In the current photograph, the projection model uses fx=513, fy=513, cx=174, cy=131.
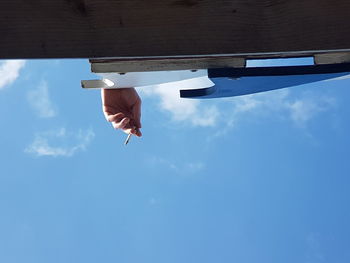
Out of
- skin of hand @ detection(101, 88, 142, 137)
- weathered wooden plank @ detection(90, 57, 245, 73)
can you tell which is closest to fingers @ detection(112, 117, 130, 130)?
skin of hand @ detection(101, 88, 142, 137)

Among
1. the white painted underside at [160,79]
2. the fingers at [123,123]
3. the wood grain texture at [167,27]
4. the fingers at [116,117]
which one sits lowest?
the fingers at [123,123]

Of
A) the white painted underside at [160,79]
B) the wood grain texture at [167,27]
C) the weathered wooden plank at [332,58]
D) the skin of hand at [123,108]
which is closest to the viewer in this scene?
the wood grain texture at [167,27]

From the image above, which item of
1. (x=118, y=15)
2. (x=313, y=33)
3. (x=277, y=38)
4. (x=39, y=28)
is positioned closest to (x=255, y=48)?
(x=277, y=38)

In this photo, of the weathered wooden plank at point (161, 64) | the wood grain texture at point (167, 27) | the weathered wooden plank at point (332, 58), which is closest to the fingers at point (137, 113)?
the weathered wooden plank at point (161, 64)

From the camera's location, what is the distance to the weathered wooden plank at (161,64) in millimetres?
2076

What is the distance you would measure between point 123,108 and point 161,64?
1.17 metres

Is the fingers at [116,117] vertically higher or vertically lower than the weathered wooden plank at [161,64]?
lower

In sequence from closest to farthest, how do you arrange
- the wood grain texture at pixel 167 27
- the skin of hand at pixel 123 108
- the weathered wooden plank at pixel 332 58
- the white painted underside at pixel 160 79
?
the wood grain texture at pixel 167 27, the weathered wooden plank at pixel 332 58, the white painted underside at pixel 160 79, the skin of hand at pixel 123 108

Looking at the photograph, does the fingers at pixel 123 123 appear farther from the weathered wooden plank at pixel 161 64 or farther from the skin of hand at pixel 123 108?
the weathered wooden plank at pixel 161 64

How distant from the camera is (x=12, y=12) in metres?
1.43

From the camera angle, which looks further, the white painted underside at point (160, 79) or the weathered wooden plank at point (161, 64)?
the white painted underside at point (160, 79)

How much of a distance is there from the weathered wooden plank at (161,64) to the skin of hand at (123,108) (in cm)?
104

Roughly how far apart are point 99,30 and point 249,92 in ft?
4.47

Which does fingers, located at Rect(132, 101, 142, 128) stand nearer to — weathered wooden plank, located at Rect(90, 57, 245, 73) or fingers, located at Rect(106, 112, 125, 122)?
fingers, located at Rect(106, 112, 125, 122)
